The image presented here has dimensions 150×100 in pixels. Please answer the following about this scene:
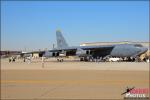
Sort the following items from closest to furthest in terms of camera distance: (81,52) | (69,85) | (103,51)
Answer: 1. (69,85)
2. (81,52)
3. (103,51)

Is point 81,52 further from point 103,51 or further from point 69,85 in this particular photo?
point 69,85

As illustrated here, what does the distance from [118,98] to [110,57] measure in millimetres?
62649

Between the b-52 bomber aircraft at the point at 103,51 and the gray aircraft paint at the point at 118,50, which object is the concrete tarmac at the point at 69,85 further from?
the b-52 bomber aircraft at the point at 103,51

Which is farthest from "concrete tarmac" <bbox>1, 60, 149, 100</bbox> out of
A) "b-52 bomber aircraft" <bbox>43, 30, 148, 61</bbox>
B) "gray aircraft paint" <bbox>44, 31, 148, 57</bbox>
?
"b-52 bomber aircraft" <bbox>43, 30, 148, 61</bbox>

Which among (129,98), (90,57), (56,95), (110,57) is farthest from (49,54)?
(129,98)

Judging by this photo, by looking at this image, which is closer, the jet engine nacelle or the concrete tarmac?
the concrete tarmac

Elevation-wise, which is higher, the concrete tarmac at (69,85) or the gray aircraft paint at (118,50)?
the gray aircraft paint at (118,50)

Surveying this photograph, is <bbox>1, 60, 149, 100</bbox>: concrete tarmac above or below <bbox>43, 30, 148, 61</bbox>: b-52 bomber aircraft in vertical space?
below

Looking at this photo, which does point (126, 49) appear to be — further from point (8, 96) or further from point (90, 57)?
point (8, 96)

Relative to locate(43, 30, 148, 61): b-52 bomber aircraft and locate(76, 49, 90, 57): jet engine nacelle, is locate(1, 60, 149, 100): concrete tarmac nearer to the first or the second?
locate(43, 30, 148, 61): b-52 bomber aircraft

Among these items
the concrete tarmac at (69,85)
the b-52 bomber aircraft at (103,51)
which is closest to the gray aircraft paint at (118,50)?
the b-52 bomber aircraft at (103,51)

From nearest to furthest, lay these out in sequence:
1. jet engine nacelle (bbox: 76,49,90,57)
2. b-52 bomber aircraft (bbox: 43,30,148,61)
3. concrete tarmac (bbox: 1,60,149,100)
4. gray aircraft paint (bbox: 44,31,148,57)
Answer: concrete tarmac (bbox: 1,60,149,100)
gray aircraft paint (bbox: 44,31,148,57)
b-52 bomber aircraft (bbox: 43,30,148,61)
jet engine nacelle (bbox: 76,49,90,57)

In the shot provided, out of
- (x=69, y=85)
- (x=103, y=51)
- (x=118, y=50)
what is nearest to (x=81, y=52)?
(x=103, y=51)

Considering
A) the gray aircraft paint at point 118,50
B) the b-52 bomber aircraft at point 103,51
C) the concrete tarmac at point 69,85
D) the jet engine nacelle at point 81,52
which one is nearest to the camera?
the concrete tarmac at point 69,85
